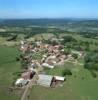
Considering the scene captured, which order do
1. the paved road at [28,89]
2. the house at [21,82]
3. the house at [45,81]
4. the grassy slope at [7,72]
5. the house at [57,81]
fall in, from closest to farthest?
the paved road at [28,89] → the grassy slope at [7,72] → the house at [45,81] → the house at [21,82] → the house at [57,81]

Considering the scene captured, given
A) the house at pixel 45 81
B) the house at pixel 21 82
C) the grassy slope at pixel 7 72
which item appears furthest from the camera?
the house at pixel 21 82

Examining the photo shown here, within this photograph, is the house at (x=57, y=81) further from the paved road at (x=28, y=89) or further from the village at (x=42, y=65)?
the paved road at (x=28, y=89)

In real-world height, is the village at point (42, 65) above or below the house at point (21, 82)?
below

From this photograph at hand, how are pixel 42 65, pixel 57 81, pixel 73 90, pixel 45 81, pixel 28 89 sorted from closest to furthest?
pixel 73 90
pixel 28 89
pixel 45 81
pixel 57 81
pixel 42 65

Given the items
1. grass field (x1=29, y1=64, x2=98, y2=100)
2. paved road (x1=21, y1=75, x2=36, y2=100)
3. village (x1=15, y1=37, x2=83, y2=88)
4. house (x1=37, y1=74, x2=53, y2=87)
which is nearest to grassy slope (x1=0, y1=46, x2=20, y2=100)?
paved road (x1=21, y1=75, x2=36, y2=100)

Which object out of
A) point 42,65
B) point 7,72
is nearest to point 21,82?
point 7,72

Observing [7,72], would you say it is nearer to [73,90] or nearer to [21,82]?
[21,82]

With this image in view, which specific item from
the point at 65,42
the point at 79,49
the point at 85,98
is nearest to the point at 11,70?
the point at 85,98

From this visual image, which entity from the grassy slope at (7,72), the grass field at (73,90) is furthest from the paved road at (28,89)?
the grassy slope at (7,72)

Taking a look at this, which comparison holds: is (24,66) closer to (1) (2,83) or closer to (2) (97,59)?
(1) (2,83)
